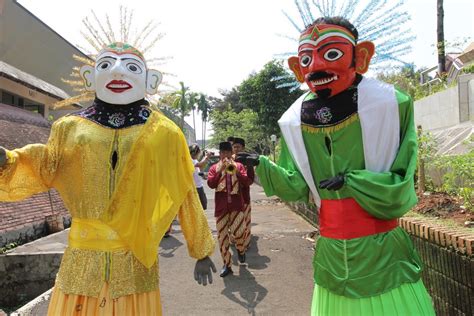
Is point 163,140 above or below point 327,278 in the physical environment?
above

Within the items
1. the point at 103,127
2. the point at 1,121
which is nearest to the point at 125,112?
the point at 103,127

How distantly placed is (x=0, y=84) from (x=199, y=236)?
10.9 m

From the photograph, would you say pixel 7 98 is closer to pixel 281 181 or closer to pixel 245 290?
pixel 245 290

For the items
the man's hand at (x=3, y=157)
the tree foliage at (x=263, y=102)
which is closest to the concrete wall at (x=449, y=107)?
the man's hand at (x=3, y=157)

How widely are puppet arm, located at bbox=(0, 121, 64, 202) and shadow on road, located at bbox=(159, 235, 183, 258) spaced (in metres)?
4.53

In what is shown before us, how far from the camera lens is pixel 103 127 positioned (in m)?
2.54

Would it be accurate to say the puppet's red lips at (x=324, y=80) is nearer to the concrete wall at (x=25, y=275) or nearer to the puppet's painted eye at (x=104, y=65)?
the puppet's painted eye at (x=104, y=65)

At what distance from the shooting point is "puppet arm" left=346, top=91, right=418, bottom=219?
226 centimetres

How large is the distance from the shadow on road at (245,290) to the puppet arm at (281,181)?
2112 mm

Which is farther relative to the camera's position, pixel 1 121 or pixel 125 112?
pixel 1 121

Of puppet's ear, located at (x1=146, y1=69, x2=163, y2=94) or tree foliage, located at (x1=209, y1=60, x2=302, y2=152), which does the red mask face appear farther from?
tree foliage, located at (x1=209, y1=60, x2=302, y2=152)

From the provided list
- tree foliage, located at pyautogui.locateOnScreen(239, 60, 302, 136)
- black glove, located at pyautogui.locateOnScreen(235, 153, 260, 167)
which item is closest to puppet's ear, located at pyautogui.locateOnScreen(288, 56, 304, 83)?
black glove, located at pyautogui.locateOnScreen(235, 153, 260, 167)

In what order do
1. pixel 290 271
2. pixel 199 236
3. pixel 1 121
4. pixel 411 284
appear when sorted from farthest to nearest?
pixel 1 121 → pixel 290 271 → pixel 199 236 → pixel 411 284

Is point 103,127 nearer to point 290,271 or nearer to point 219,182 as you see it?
point 219,182
